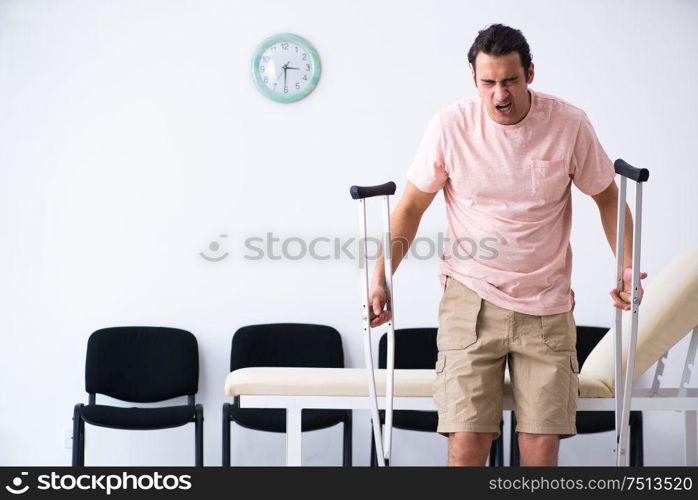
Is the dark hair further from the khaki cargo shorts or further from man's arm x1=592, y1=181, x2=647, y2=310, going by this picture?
the khaki cargo shorts

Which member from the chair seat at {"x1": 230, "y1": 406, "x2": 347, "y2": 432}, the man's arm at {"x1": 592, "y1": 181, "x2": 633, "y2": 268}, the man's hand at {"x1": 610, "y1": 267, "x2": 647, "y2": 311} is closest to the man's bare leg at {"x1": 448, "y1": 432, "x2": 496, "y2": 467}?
the man's hand at {"x1": 610, "y1": 267, "x2": 647, "y2": 311}

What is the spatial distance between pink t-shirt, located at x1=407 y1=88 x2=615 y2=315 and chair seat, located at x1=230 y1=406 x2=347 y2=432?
135 cm

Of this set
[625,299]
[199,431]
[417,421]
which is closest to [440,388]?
[625,299]

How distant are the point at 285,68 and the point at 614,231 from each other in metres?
1.96

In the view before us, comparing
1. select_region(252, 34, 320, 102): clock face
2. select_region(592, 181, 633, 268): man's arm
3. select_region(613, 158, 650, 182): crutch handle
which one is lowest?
select_region(592, 181, 633, 268): man's arm

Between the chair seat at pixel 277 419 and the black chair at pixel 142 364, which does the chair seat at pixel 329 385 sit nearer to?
the chair seat at pixel 277 419

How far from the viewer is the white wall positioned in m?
3.70

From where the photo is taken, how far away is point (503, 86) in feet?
6.67

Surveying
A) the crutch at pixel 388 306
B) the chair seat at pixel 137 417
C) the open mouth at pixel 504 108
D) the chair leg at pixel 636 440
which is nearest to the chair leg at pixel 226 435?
the chair seat at pixel 137 417

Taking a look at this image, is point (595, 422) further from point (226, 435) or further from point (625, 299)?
point (226, 435)

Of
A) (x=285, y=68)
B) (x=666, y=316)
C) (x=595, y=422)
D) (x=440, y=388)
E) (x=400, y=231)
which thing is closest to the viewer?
(x=440, y=388)

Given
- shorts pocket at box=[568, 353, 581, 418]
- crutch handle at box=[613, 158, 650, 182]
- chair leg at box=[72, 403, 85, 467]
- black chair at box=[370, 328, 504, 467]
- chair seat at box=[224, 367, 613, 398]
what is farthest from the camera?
black chair at box=[370, 328, 504, 467]

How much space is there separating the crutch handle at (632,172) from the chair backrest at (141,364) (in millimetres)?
2175
